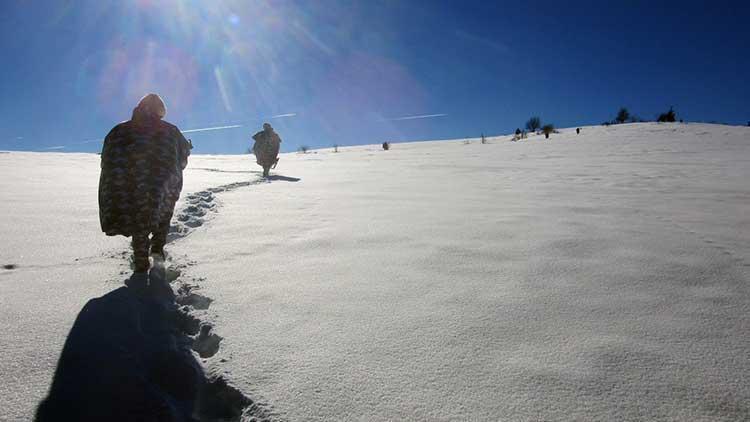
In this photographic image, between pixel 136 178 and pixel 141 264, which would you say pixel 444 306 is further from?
pixel 136 178

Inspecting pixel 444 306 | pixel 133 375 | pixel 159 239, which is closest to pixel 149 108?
pixel 159 239

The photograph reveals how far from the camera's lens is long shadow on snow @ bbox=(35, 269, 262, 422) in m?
1.25

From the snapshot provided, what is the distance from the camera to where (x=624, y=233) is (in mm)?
3164

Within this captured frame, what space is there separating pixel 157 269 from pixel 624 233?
3.48 m

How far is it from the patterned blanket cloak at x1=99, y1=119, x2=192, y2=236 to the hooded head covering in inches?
1.7

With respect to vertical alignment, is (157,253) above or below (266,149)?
below

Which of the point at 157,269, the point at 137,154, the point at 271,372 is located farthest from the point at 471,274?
the point at 137,154

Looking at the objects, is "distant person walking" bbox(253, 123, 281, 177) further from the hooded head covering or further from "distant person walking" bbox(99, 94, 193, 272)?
"distant person walking" bbox(99, 94, 193, 272)

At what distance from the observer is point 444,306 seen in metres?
1.93

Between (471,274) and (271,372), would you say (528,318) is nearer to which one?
(471,274)

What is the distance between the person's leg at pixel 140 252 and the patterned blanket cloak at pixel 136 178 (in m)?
0.04

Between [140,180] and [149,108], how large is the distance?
1.87 feet

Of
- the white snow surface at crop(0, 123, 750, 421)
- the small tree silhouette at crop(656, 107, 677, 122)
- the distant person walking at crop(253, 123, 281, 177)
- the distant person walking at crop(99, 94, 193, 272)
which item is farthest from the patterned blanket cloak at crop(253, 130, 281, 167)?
the small tree silhouette at crop(656, 107, 677, 122)

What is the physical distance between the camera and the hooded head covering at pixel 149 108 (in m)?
2.60
